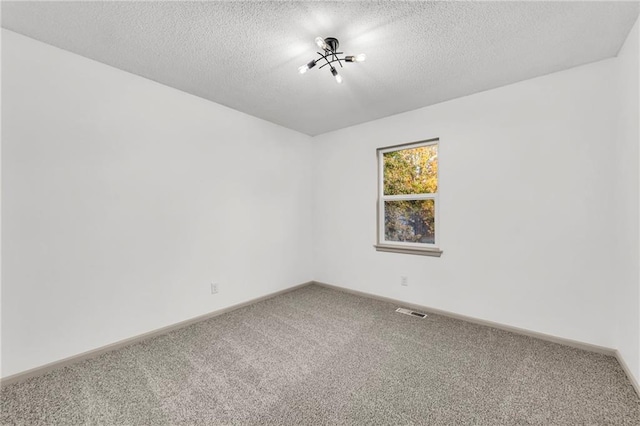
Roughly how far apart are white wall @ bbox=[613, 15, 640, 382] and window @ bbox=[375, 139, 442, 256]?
1.41 meters

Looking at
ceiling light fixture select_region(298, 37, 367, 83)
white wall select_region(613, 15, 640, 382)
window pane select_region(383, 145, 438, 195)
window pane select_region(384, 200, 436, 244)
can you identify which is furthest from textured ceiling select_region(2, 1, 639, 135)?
window pane select_region(384, 200, 436, 244)

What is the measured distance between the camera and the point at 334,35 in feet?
6.28

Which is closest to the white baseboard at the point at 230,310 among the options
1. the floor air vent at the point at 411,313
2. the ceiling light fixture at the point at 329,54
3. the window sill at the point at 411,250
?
the floor air vent at the point at 411,313

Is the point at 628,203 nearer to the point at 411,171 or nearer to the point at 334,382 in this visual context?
the point at 411,171

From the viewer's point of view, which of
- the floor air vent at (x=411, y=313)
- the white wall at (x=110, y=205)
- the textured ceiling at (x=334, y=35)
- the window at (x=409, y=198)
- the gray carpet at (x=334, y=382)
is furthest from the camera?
the window at (x=409, y=198)

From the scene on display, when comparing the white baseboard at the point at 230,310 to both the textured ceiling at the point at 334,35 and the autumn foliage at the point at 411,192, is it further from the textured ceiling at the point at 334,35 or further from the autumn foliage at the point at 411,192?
the textured ceiling at the point at 334,35

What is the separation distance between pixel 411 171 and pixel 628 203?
190 cm

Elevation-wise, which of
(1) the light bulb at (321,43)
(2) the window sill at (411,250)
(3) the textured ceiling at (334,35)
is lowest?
(2) the window sill at (411,250)

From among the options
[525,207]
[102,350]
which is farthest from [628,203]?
[102,350]

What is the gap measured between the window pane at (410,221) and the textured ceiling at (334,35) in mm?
1348

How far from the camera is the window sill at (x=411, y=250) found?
10.1 ft

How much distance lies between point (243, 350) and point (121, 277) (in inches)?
50.8

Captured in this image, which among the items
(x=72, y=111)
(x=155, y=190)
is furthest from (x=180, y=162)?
(x=72, y=111)

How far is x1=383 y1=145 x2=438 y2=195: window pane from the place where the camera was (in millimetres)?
3223
